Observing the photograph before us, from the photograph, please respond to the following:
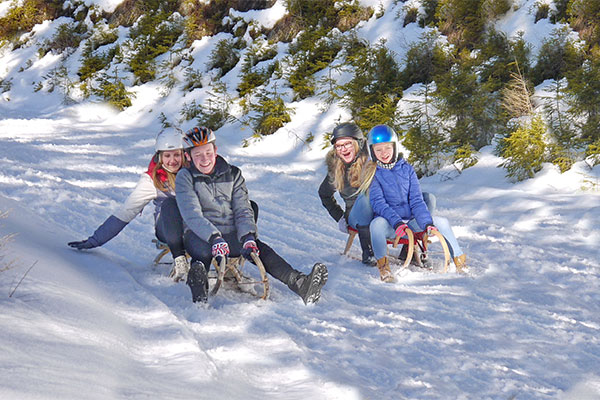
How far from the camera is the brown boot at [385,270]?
16.0 feet

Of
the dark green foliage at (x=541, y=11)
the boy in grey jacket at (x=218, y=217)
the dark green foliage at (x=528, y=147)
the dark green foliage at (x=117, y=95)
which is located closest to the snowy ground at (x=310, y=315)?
the boy in grey jacket at (x=218, y=217)

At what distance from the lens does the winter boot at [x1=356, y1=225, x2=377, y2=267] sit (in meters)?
5.41

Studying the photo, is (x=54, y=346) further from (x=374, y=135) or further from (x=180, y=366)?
(x=374, y=135)

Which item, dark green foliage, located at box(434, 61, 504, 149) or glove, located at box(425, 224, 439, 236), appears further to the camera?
dark green foliage, located at box(434, 61, 504, 149)

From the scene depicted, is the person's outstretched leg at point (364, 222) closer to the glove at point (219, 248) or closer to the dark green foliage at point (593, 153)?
the glove at point (219, 248)

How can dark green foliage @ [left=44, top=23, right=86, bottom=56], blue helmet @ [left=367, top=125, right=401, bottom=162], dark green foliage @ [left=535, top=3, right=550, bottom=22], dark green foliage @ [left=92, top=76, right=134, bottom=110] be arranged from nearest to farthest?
blue helmet @ [left=367, top=125, right=401, bottom=162], dark green foliage @ [left=535, top=3, right=550, bottom=22], dark green foliage @ [left=92, top=76, right=134, bottom=110], dark green foliage @ [left=44, top=23, right=86, bottom=56]

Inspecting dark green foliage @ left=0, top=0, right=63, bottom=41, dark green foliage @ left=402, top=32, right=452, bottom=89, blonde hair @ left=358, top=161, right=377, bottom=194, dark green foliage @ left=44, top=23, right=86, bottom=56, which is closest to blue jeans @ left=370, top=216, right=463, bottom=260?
blonde hair @ left=358, top=161, right=377, bottom=194

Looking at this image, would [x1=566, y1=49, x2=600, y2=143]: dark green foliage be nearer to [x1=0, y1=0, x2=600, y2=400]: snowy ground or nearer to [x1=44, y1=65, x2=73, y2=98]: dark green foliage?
[x1=0, y1=0, x2=600, y2=400]: snowy ground

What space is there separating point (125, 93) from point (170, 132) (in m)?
13.8

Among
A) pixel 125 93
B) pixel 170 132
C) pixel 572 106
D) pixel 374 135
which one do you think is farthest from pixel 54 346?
pixel 125 93

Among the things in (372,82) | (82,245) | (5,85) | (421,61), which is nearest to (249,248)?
(82,245)

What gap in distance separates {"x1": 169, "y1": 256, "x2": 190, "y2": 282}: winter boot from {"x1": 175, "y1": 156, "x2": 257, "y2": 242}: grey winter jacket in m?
0.33

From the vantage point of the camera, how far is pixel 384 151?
17.3ft

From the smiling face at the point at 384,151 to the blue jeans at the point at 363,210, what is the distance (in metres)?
0.40
